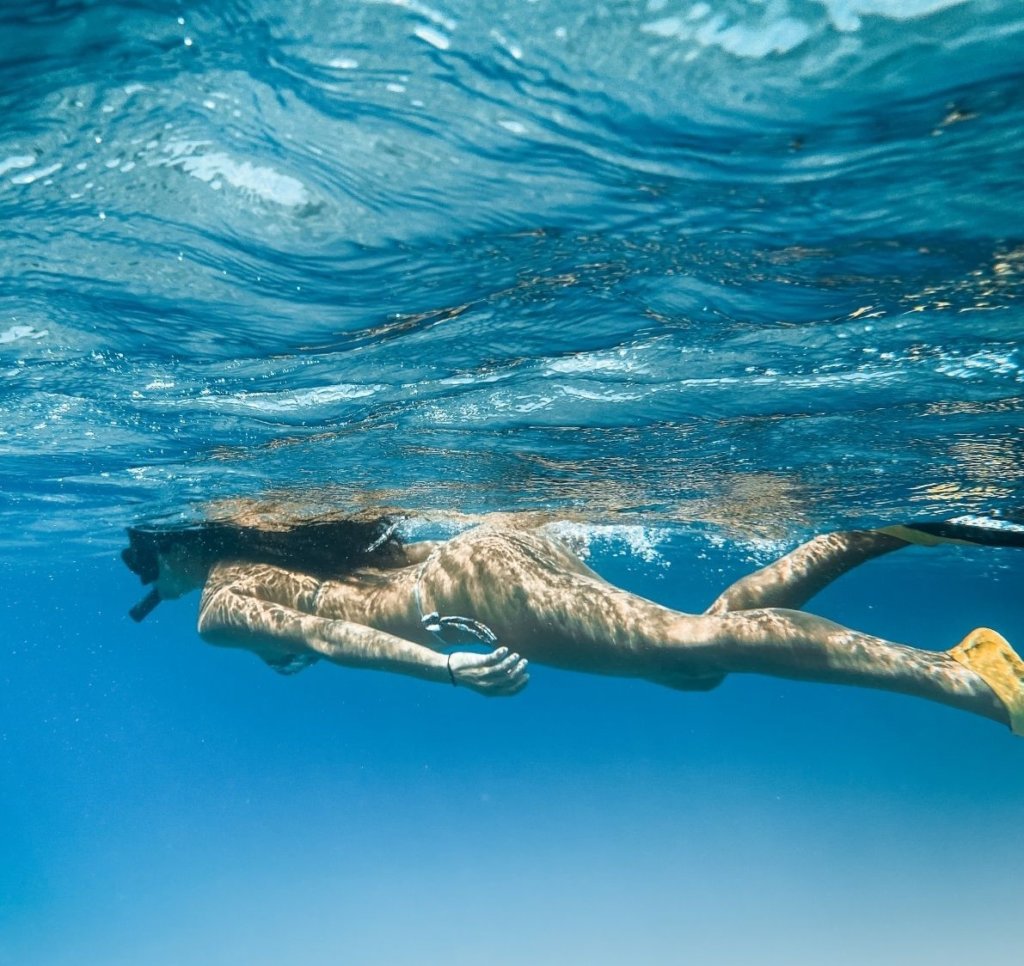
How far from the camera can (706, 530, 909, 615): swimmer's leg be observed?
9102 millimetres

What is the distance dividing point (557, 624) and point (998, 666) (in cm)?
455

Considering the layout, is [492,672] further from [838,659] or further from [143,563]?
[143,563]

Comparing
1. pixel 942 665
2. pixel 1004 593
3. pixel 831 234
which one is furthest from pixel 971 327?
pixel 1004 593

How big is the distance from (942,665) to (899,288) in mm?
3680

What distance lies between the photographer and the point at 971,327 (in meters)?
8.02

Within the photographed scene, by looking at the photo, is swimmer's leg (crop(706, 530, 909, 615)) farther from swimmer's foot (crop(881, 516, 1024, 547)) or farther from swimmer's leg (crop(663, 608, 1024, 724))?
swimmer's leg (crop(663, 608, 1024, 724))

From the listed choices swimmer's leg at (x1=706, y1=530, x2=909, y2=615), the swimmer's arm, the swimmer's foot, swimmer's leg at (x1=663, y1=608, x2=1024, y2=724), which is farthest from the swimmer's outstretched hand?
the swimmer's foot

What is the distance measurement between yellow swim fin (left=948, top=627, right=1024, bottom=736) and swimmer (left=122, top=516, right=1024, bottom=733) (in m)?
0.02

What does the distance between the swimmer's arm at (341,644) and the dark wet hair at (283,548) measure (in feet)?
5.71

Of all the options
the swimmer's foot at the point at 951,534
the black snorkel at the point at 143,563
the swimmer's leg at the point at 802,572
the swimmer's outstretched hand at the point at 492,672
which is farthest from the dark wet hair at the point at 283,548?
the swimmer's foot at the point at 951,534

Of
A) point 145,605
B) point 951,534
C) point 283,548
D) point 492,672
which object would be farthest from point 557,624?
point 145,605

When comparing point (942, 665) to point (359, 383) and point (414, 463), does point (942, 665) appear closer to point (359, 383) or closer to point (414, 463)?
point (359, 383)

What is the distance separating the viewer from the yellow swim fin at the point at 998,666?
753 cm

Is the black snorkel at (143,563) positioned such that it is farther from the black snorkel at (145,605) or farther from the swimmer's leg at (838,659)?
the swimmer's leg at (838,659)
